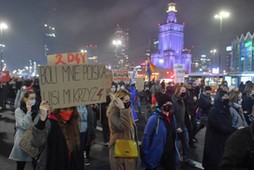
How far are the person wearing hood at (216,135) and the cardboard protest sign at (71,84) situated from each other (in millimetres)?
2281

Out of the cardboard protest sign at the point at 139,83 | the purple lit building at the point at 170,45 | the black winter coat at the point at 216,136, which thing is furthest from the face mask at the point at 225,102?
the purple lit building at the point at 170,45

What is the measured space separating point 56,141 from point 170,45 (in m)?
126

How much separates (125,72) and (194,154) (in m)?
6.73

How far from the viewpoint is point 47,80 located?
3170 millimetres

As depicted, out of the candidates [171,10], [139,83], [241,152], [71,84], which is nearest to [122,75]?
[139,83]

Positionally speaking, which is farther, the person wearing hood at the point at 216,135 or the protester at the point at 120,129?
the person wearing hood at the point at 216,135

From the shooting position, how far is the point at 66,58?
12.8 feet

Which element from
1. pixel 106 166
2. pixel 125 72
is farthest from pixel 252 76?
pixel 106 166

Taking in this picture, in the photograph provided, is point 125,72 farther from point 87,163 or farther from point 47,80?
point 47,80

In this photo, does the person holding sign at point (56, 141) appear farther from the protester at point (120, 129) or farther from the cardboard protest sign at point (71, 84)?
the protester at point (120, 129)

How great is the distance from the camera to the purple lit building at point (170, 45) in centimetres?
12375

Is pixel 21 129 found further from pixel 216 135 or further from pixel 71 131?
pixel 216 135

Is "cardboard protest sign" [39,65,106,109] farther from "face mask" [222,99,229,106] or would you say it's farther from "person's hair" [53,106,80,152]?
"face mask" [222,99,229,106]

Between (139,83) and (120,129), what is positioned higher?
(139,83)
